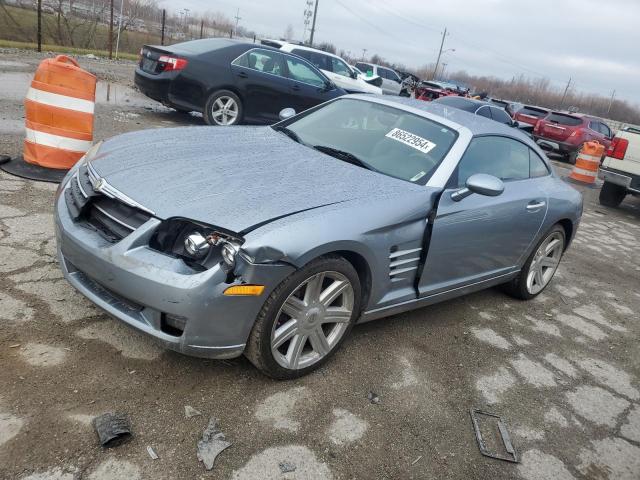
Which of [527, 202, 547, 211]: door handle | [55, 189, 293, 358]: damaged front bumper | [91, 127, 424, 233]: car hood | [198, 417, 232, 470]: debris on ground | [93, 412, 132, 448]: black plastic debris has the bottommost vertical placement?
[198, 417, 232, 470]: debris on ground

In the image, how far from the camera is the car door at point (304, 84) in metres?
9.54

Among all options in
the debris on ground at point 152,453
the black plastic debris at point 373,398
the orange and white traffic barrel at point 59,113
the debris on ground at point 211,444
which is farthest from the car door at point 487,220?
the orange and white traffic barrel at point 59,113

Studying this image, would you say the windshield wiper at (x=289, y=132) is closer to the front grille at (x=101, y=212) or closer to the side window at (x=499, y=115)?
the front grille at (x=101, y=212)

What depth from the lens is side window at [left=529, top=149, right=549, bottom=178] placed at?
447 centimetres

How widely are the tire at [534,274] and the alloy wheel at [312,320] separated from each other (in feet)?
7.29

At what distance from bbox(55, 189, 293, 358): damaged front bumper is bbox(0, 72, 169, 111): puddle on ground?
24.1 ft

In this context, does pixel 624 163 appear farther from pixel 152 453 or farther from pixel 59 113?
pixel 152 453

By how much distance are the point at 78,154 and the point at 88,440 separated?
11.8ft

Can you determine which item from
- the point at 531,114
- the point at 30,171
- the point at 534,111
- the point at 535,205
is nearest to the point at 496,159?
the point at 535,205

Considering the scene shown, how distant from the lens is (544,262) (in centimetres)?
482

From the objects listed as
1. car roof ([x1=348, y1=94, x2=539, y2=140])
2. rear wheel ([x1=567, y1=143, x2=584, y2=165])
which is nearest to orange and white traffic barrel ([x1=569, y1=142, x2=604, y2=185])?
rear wheel ([x1=567, y1=143, x2=584, y2=165])

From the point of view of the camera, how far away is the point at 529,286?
4.75 meters

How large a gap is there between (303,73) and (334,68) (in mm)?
4031

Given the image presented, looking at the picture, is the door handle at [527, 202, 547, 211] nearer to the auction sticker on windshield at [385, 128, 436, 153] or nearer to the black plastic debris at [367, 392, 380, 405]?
the auction sticker on windshield at [385, 128, 436, 153]
